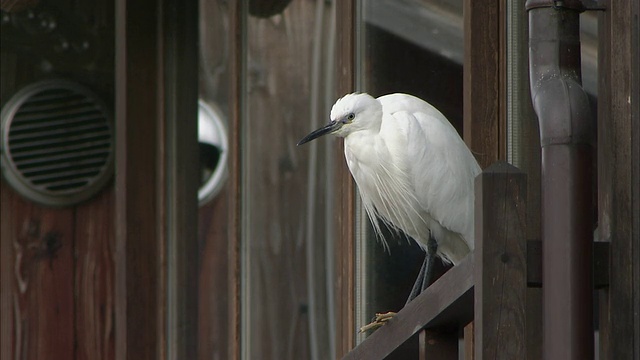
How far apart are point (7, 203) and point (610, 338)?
3.57 meters

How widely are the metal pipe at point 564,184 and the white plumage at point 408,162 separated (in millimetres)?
1257

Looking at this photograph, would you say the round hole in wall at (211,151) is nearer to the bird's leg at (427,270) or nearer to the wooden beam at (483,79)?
A: the bird's leg at (427,270)

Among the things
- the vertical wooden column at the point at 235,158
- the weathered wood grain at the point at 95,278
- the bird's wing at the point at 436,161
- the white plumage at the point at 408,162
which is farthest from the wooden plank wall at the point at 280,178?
the weathered wood grain at the point at 95,278

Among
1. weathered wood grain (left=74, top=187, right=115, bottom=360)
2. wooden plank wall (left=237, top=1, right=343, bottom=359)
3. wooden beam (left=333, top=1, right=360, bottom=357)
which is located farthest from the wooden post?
weathered wood grain (left=74, top=187, right=115, bottom=360)

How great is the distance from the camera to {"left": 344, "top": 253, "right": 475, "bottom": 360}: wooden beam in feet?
6.19

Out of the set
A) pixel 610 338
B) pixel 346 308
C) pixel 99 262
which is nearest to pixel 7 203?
pixel 99 262

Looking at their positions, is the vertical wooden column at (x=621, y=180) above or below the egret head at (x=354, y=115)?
below

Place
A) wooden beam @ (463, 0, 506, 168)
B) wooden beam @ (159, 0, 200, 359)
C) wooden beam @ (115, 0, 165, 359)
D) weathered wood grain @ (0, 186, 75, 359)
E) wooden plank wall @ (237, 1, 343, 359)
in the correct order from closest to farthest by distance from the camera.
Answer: wooden beam @ (463, 0, 506, 168)
wooden plank wall @ (237, 1, 343, 359)
wooden beam @ (115, 0, 165, 359)
wooden beam @ (159, 0, 200, 359)
weathered wood grain @ (0, 186, 75, 359)

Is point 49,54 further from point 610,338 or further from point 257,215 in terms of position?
point 610,338

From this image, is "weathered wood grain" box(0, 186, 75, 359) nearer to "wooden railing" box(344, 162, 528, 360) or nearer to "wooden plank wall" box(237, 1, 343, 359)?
"wooden plank wall" box(237, 1, 343, 359)

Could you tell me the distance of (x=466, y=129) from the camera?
2.83m

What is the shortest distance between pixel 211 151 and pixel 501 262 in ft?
9.78

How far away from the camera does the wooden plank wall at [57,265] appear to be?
16.2 ft

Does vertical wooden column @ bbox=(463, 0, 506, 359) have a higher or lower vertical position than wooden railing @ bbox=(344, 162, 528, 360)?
higher
